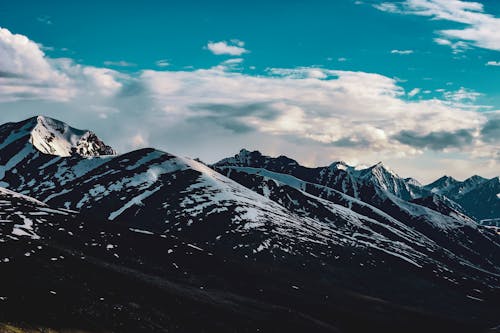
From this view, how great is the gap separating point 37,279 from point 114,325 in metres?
23.1

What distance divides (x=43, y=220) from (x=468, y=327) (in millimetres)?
137556

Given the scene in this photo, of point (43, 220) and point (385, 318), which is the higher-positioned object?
point (43, 220)

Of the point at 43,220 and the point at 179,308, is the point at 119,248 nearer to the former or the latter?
the point at 43,220

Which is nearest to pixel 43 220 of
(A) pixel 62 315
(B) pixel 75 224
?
(B) pixel 75 224

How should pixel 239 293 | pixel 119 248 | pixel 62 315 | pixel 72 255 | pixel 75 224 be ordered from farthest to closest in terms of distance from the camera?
pixel 75 224 < pixel 119 248 < pixel 239 293 < pixel 72 255 < pixel 62 315

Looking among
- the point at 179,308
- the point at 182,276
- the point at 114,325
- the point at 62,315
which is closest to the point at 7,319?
the point at 62,315

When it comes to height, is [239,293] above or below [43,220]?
below

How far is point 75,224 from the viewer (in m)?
171

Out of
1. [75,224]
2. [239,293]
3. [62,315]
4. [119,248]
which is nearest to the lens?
[62,315]

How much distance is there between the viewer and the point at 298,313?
13350 cm

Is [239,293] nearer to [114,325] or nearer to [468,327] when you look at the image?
[114,325]

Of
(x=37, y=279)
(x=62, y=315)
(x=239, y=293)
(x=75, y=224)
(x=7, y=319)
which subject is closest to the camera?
(x=7, y=319)

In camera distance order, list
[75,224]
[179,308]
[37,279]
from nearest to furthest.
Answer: [37,279] → [179,308] → [75,224]

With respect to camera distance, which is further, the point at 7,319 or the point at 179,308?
the point at 179,308
